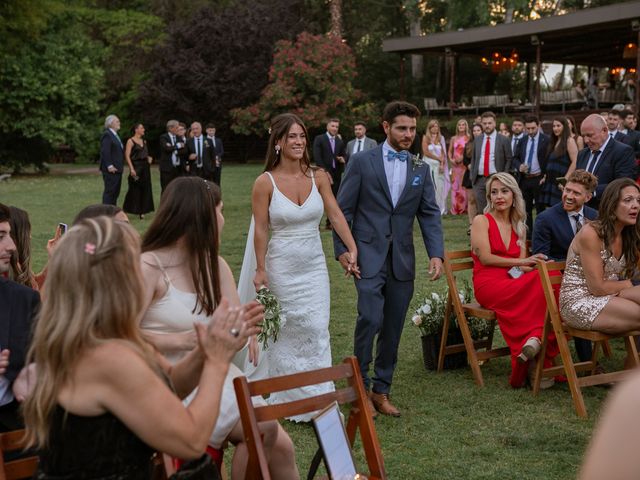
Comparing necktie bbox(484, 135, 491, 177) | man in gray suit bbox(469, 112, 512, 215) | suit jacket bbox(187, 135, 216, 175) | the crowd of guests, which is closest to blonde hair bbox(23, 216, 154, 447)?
man in gray suit bbox(469, 112, 512, 215)

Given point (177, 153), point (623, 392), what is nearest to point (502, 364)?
point (623, 392)

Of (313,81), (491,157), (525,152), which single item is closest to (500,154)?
(491,157)

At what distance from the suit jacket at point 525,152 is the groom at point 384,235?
849cm

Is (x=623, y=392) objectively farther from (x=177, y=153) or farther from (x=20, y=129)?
(x=20, y=129)

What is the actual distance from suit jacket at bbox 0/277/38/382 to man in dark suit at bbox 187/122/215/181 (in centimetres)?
1555

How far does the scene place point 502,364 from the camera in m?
7.21

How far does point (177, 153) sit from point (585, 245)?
1354 cm

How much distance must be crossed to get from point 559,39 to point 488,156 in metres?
16.3

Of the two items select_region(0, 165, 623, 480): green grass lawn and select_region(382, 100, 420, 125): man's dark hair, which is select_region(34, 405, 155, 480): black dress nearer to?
select_region(0, 165, 623, 480): green grass lawn

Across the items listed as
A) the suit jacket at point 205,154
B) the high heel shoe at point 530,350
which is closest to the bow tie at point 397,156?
the high heel shoe at point 530,350

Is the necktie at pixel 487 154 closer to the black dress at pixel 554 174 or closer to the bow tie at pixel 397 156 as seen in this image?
the black dress at pixel 554 174

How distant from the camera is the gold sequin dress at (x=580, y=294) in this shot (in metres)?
5.85

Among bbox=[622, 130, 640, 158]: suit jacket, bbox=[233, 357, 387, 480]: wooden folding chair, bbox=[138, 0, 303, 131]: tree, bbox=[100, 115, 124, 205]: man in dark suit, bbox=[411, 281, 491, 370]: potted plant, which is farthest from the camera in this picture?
bbox=[138, 0, 303, 131]: tree

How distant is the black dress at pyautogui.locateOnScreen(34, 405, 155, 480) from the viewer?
2521 millimetres
